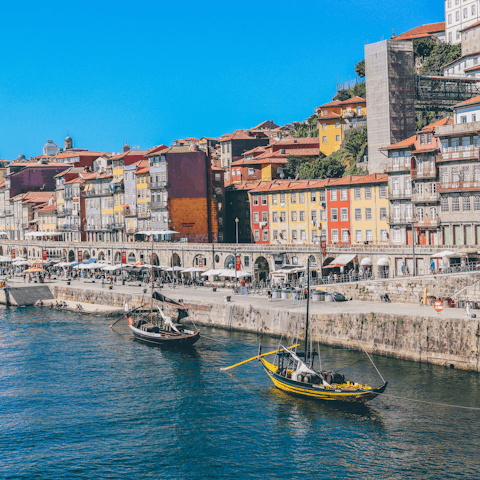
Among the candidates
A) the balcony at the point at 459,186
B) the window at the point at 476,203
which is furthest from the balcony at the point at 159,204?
the window at the point at 476,203

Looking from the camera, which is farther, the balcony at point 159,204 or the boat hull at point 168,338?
the balcony at point 159,204

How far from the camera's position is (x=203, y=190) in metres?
106

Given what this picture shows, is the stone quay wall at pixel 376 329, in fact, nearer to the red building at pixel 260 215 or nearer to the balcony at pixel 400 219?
the balcony at pixel 400 219

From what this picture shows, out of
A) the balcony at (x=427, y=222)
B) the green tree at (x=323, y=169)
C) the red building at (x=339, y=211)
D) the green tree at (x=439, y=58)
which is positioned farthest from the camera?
the green tree at (x=439, y=58)

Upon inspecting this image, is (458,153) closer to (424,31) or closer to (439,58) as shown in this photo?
(439,58)

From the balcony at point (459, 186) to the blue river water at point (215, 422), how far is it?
25902 mm

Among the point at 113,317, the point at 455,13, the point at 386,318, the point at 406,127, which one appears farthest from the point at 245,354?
the point at 455,13

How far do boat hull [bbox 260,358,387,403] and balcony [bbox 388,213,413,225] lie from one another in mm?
37301

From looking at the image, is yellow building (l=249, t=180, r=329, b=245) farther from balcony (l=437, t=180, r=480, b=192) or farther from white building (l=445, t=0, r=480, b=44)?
white building (l=445, t=0, r=480, b=44)

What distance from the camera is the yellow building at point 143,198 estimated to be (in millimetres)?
110750

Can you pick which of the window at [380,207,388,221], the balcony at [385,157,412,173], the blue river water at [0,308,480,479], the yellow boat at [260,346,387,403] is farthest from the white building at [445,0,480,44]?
the yellow boat at [260,346,387,403]

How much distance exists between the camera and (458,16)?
13688cm

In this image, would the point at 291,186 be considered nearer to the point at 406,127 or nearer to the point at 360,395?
the point at 406,127

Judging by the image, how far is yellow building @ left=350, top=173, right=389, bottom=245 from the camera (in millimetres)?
81562
